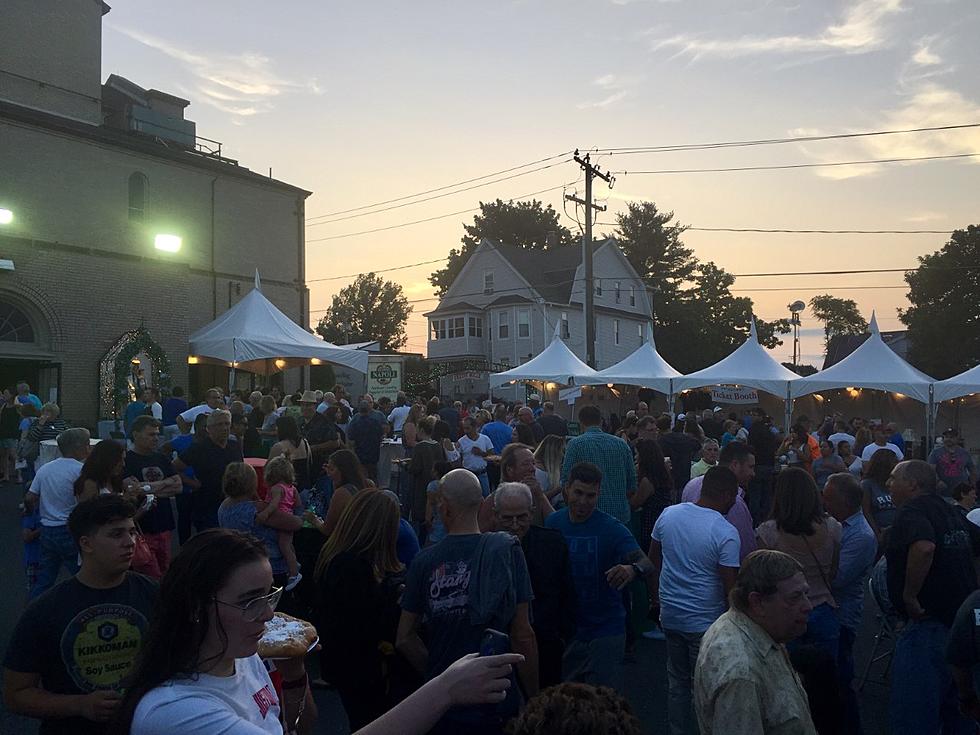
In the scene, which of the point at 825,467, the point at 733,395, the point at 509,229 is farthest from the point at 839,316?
the point at 825,467

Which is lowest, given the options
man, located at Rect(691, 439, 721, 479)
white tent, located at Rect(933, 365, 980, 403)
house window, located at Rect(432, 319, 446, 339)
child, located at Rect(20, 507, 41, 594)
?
child, located at Rect(20, 507, 41, 594)

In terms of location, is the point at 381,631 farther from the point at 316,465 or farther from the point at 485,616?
the point at 316,465

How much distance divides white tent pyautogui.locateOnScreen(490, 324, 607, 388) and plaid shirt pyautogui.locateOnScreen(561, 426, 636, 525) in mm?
16318

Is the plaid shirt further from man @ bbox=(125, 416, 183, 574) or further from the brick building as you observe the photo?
the brick building

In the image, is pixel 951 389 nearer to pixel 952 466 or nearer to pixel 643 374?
pixel 643 374

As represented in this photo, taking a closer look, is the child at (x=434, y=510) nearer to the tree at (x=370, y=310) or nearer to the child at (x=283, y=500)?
the child at (x=283, y=500)

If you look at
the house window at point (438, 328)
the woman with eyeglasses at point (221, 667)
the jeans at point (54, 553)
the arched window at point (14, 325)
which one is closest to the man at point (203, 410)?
the jeans at point (54, 553)

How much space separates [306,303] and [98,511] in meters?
29.4

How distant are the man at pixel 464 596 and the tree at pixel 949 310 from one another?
4393 cm

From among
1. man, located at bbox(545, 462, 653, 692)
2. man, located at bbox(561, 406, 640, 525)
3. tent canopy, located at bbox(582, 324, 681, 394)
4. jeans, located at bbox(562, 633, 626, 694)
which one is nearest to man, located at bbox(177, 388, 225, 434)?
man, located at bbox(561, 406, 640, 525)

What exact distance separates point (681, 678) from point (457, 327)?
40893mm

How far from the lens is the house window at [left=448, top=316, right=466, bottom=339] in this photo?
44.8m

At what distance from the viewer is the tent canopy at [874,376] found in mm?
18844

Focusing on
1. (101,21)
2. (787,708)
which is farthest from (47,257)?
(787,708)
